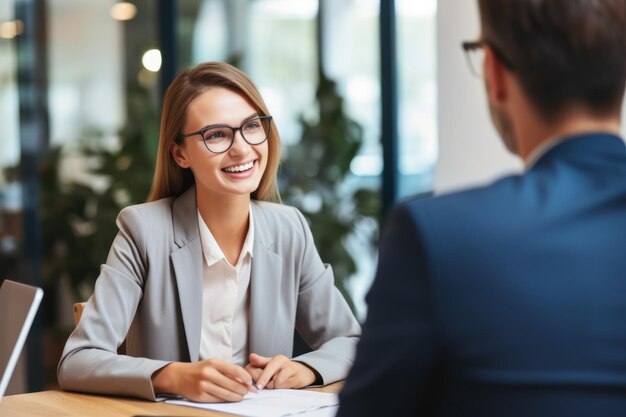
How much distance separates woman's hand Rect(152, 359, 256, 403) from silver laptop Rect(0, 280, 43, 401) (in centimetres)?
31

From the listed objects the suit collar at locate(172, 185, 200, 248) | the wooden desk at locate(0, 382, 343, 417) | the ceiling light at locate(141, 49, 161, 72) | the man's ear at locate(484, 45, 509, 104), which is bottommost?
the wooden desk at locate(0, 382, 343, 417)

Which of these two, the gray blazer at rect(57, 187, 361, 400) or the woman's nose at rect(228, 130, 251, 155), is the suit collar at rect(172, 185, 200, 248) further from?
the woman's nose at rect(228, 130, 251, 155)

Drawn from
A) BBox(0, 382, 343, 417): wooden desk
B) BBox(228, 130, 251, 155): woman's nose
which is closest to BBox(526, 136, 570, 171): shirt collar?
BBox(0, 382, 343, 417): wooden desk

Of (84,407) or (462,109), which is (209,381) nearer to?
(84,407)

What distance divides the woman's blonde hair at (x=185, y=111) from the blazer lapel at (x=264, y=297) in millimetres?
232

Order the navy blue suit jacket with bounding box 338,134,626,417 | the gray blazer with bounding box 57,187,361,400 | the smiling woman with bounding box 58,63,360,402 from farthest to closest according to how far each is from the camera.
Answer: the smiling woman with bounding box 58,63,360,402 < the gray blazer with bounding box 57,187,361,400 < the navy blue suit jacket with bounding box 338,134,626,417

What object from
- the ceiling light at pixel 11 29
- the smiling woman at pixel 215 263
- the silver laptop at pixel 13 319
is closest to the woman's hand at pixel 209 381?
the smiling woman at pixel 215 263

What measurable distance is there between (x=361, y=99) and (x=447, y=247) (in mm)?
3906

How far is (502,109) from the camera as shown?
4.05ft

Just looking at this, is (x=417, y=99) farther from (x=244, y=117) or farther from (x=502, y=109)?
(x=502, y=109)

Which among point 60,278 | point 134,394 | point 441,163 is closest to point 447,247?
point 134,394

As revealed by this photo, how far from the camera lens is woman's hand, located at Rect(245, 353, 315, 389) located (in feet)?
7.25

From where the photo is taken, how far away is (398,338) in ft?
3.62

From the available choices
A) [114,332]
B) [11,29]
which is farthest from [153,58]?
[114,332]
